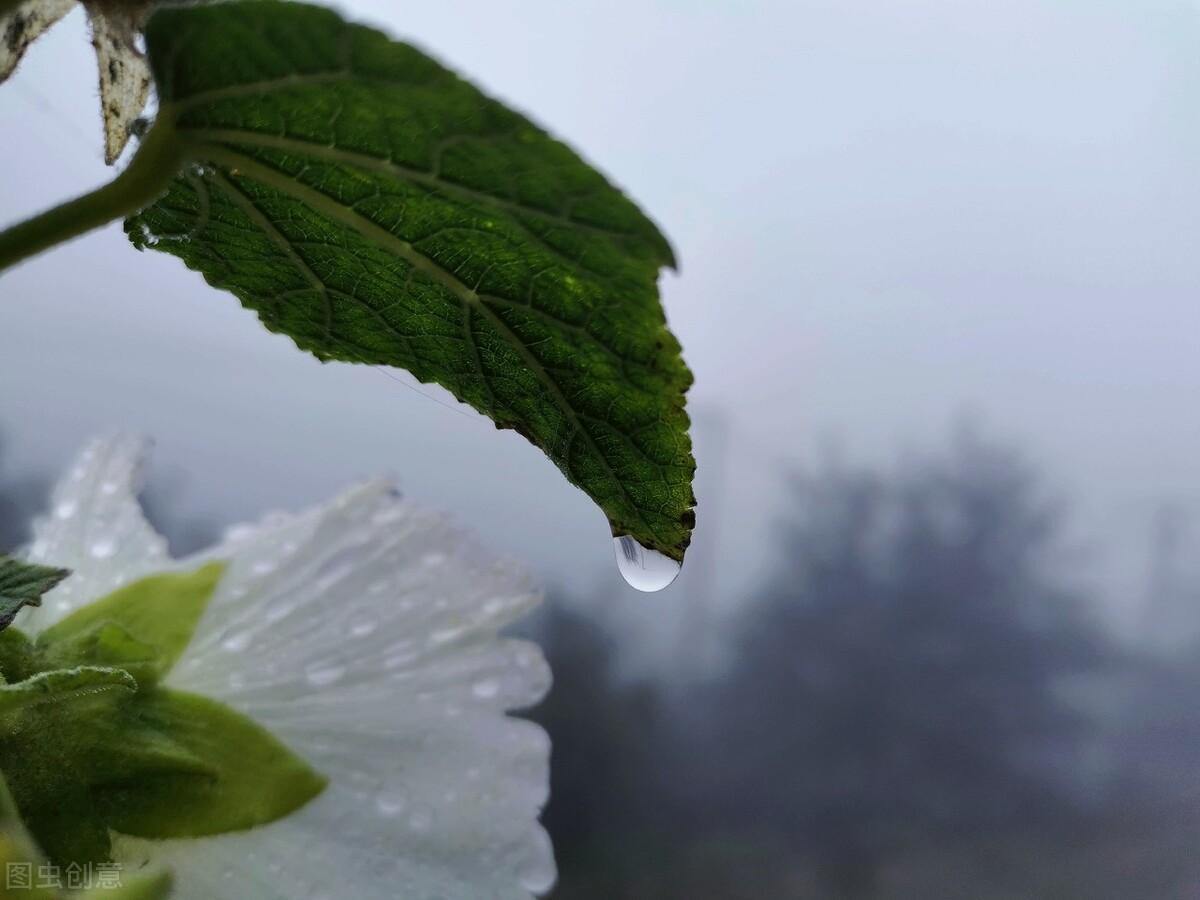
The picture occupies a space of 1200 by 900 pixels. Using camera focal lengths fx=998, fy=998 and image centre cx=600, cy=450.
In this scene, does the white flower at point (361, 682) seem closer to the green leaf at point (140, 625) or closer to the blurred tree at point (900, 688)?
the green leaf at point (140, 625)

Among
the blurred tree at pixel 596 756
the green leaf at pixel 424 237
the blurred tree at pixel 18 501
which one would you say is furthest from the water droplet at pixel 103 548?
the blurred tree at pixel 596 756

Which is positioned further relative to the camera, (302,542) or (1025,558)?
(1025,558)

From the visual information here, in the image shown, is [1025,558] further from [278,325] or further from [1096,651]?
[278,325]

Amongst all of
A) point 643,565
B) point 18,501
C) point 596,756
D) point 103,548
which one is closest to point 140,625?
point 103,548

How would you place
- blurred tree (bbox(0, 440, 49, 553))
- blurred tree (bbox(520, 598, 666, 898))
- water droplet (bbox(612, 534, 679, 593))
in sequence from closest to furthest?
water droplet (bbox(612, 534, 679, 593))
blurred tree (bbox(0, 440, 49, 553))
blurred tree (bbox(520, 598, 666, 898))

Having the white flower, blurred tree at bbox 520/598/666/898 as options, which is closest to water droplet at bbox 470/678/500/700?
the white flower

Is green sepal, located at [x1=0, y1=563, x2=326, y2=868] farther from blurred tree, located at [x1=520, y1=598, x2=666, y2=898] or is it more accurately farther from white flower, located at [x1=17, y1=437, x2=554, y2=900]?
blurred tree, located at [x1=520, y1=598, x2=666, y2=898]

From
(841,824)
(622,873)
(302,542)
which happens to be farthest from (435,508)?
(841,824)
